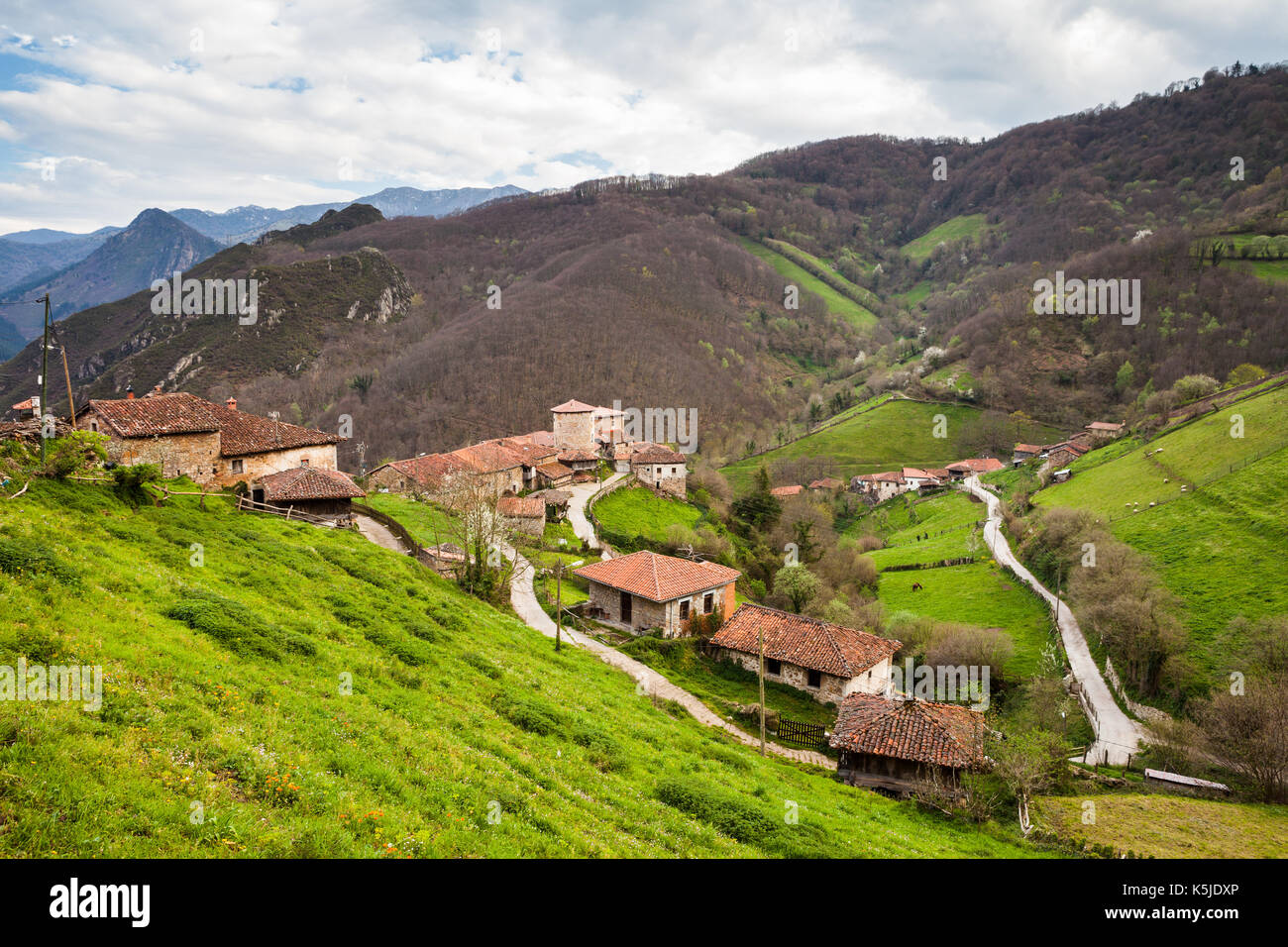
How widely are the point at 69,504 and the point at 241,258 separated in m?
226

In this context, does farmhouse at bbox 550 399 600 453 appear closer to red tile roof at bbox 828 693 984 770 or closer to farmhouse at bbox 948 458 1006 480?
red tile roof at bbox 828 693 984 770

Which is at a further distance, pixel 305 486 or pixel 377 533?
pixel 377 533

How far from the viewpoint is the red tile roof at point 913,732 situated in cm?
2109

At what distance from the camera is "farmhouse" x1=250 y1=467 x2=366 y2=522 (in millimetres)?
30156

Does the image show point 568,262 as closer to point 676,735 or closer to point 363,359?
point 363,359

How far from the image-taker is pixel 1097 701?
114 feet

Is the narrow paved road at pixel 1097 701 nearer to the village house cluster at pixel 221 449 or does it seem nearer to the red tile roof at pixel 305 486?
the red tile roof at pixel 305 486

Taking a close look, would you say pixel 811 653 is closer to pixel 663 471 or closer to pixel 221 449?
pixel 221 449

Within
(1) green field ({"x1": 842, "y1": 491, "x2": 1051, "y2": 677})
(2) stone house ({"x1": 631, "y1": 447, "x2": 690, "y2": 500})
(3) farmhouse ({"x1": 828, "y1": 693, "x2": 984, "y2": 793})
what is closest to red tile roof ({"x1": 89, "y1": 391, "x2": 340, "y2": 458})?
(3) farmhouse ({"x1": 828, "y1": 693, "x2": 984, "y2": 793})

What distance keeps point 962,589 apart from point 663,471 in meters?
31.8

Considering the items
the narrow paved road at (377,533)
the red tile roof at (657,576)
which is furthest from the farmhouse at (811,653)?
the narrow paved road at (377,533)

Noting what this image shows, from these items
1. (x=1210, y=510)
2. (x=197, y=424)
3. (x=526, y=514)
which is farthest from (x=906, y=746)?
(x=1210, y=510)

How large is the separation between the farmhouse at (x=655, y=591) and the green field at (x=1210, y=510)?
2596 centimetres
